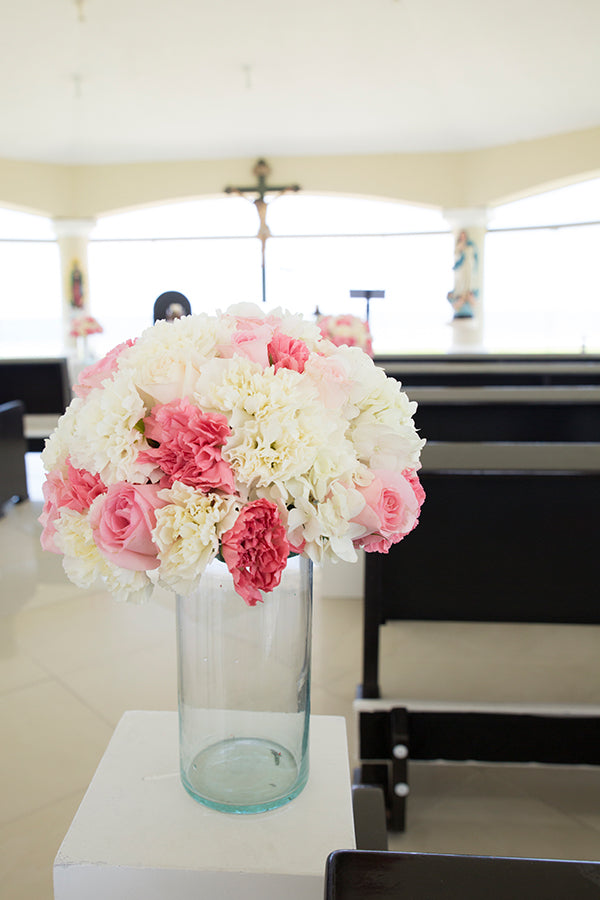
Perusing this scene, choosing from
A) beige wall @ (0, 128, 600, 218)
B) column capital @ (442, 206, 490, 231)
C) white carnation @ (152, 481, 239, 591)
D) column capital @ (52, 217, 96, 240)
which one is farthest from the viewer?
column capital @ (52, 217, 96, 240)

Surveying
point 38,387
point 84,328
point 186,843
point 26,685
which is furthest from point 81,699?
point 84,328

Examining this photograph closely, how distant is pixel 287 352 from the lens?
0.72 metres

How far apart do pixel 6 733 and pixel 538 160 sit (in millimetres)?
10439

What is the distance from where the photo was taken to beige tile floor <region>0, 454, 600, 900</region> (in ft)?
5.19

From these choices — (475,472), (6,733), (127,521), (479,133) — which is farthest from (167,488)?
(479,133)

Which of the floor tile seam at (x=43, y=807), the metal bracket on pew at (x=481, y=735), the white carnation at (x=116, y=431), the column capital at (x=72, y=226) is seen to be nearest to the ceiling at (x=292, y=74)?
the column capital at (x=72, y=226)

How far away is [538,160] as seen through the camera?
33.7ft

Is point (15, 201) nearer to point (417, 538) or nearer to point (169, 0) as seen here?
point (169, 0)

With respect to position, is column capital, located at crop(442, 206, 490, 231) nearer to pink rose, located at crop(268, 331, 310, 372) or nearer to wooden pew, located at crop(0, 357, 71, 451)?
wooden pew, located at crop(0, 357, 71, 451)

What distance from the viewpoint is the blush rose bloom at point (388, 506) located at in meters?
0.70

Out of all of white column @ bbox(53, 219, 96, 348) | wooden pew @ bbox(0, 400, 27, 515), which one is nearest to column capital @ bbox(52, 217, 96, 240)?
white column @ bbox(53, 219, 96, 348)

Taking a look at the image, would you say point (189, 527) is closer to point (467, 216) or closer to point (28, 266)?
point (467, 216)

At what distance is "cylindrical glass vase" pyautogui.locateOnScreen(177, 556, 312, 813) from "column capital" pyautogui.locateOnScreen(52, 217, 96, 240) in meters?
12.4

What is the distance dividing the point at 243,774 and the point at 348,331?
8.75ft
